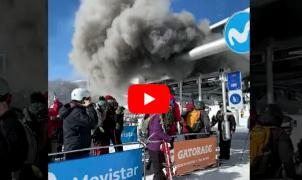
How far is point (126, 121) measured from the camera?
9641 mm

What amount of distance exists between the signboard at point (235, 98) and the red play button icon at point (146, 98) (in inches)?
104

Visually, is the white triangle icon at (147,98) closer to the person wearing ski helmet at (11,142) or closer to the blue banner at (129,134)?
the person wearing ski helmet at (11,142)

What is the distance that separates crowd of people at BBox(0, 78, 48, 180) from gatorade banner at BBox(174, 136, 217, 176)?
135 inches

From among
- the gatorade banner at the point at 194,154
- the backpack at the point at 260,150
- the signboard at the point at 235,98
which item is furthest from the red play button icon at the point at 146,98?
the signboard at the point at 235,98

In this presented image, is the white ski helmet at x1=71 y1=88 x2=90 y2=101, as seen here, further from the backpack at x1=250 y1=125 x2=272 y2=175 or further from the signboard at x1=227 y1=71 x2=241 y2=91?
the signboard at x1=227 y1=71 x2=241 y2=91

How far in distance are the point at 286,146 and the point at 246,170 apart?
3631 millimetres

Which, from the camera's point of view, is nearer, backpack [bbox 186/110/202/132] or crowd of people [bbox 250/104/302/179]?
crowd of people [bbox 250/104/302/179]

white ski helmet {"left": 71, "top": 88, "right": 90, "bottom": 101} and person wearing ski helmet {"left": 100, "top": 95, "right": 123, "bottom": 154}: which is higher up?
white ski helmet {"left": 71, "top": 88, "right": 90, "bottom": 101}

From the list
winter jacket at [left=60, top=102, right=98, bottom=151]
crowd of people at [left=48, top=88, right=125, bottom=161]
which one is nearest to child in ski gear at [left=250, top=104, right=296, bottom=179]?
crowd of people at [left=48, top=88, right=125, bottom=161]

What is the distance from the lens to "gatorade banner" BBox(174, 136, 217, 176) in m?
4.69

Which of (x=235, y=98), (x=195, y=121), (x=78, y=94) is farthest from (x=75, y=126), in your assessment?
(x=235, y=98)

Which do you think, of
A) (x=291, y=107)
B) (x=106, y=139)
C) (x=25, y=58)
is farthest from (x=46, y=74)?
(x=106, y=139)

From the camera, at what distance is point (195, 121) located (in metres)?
5.64

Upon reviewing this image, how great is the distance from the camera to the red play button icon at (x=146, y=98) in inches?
121
